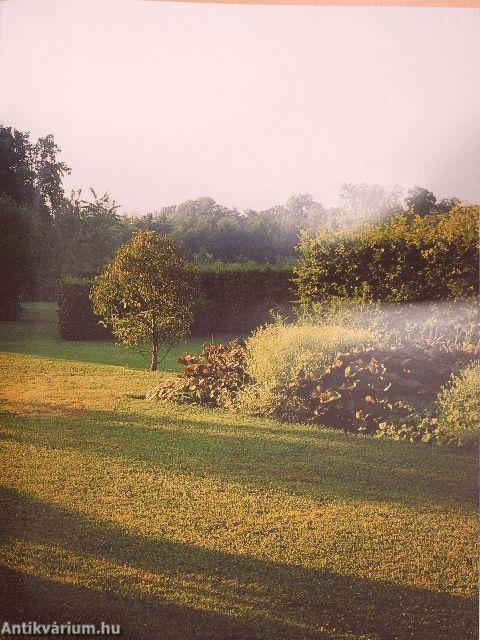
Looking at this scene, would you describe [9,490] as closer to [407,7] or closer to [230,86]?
Answer: [230,86]

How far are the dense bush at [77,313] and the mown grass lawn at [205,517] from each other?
0.10 metres

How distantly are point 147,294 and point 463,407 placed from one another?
2.74 metres

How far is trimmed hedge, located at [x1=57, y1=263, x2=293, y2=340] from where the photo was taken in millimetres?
4301

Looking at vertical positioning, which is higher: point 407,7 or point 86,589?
point 407,7

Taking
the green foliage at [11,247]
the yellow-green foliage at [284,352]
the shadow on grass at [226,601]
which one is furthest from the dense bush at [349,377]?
the green foliage at [11,247]

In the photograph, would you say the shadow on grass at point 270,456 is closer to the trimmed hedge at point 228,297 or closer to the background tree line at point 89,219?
the trimmed hedge at point 228,297

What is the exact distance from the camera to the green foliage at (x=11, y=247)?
411 centimetres

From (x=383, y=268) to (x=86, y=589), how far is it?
9.92 ft

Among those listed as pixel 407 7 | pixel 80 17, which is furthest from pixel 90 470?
pixel 407 7

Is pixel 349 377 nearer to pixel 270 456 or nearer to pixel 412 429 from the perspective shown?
pixel 412 429

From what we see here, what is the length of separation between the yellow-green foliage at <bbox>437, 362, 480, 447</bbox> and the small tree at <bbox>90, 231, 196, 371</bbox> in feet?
7.20

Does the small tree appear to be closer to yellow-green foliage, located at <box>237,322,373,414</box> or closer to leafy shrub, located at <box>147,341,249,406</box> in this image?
leafy shrub, located at <box>147,341,249,406</box>

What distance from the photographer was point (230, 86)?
13.5ft

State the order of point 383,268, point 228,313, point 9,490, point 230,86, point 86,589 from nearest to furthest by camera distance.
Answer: point 86,589 → point 9,490 → point 230,86 → point 383,268 → point 228,313
